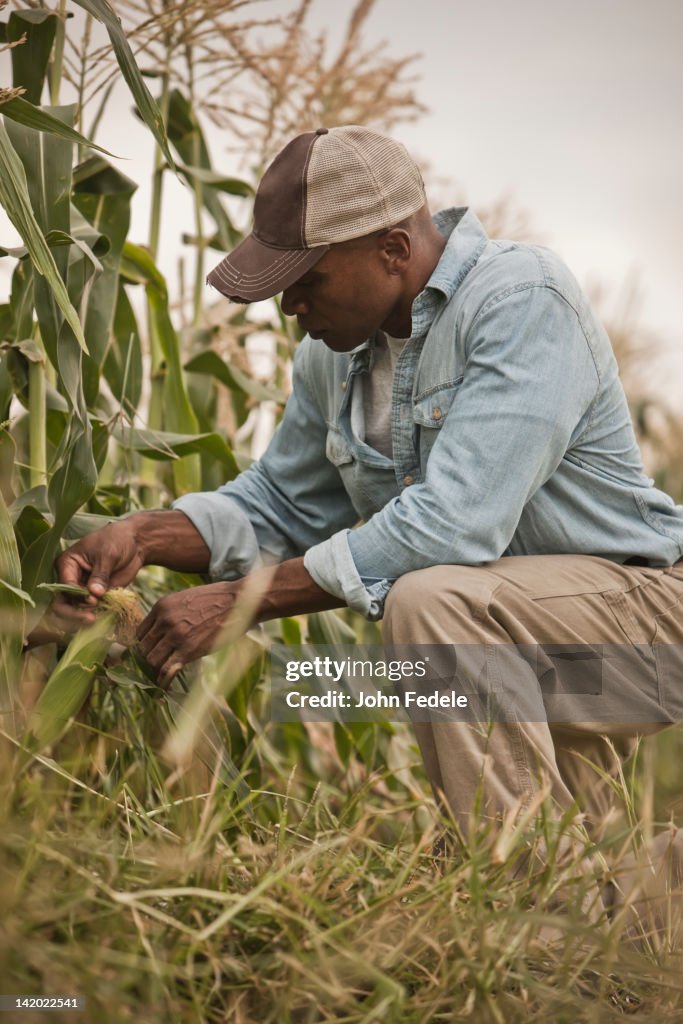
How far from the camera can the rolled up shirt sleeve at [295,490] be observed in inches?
85.8

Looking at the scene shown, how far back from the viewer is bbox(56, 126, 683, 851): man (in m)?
1.72

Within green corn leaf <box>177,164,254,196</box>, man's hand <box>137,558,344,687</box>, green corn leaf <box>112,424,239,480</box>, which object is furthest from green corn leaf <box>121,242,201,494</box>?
man's hand <box>137,558,344,687</box>

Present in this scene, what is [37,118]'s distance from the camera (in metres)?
1.60

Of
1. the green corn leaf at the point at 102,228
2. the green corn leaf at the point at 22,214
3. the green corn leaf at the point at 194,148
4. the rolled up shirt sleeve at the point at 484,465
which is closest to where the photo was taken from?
the green corn leaf at the point at 22,214

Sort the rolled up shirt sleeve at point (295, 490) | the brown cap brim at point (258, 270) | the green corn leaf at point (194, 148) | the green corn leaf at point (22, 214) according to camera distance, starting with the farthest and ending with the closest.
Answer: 1. the green corn leaf at point (194, 148)
2. the rolled up shirt sleeve at point (295, 490)
3. the brown cap brim at point (258, 270)
4. the green corn leaf at point (22, 214)

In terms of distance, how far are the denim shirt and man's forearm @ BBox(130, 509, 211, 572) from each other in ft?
0.07

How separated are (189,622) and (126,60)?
815mm

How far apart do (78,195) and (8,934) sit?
58.3 inches

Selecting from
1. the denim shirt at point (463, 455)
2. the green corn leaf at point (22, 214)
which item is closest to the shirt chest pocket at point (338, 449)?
the denim shirt at point (463, 455)

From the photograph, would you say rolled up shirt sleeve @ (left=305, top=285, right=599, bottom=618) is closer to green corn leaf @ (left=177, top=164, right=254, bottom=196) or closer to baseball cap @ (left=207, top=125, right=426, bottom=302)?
baseball cap @ (left=207, top=125, right=426, bottom=302)

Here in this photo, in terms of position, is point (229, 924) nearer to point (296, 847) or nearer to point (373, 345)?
point (296, 847)

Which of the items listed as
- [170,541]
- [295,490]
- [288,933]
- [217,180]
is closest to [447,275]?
[295,490]

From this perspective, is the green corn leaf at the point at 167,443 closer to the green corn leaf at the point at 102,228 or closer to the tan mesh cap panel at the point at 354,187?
the green corn leaf at the point at 102,228

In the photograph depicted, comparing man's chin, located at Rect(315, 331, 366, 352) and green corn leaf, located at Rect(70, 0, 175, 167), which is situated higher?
green corn leaf, located at Rect(70, 0, 175, 167)
